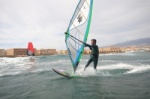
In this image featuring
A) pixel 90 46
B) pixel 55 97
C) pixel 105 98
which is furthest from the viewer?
pixel 90 46

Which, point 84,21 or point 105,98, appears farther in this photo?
point 84,21

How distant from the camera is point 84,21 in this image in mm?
8320

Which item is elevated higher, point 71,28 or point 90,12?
point 90,12

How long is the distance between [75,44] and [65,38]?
24.2 inches

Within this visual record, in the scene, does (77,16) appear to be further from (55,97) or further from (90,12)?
(55,97)

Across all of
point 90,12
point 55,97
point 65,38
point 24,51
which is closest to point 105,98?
point 55,97

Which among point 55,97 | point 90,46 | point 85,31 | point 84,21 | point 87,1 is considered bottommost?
point 55,97

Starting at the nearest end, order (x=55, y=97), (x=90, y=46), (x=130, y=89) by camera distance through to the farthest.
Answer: (x=55, y=97)
(x=130, y=89)
(x=90, y=46)

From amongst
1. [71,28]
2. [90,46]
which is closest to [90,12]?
[71,28]

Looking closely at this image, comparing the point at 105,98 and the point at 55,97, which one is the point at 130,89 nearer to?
the point at 105,98

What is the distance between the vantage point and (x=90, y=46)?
7938 millimetres

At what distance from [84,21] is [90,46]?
1413mm

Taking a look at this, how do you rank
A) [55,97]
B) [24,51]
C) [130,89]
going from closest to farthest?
1. [55,97]
2. [130,89]
3. [24,51]

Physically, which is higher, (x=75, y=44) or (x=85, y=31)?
(x=85, y=31)
